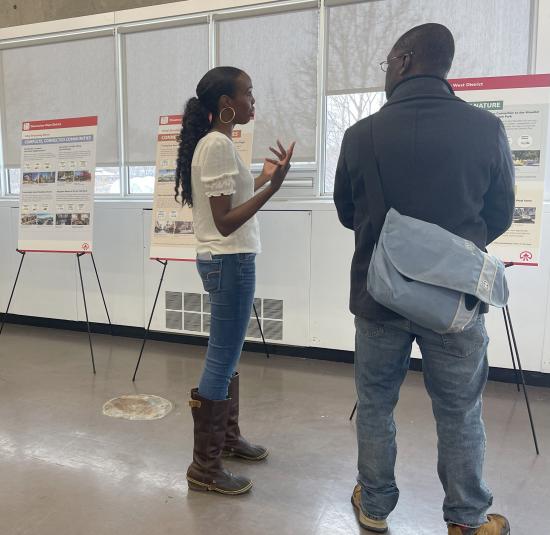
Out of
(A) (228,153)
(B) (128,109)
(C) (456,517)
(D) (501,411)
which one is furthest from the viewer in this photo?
(B) (128,109)

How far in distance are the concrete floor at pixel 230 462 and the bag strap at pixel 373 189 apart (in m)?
1.05

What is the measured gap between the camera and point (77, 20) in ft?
12.7

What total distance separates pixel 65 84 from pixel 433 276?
12.5ft

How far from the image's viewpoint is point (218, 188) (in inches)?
62.8

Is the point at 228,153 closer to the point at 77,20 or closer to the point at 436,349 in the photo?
the point at 436,349

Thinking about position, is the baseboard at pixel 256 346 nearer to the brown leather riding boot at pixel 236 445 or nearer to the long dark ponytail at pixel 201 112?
the brown leather riding boot at pixel 236 445

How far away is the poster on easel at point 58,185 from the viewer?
3273 mm

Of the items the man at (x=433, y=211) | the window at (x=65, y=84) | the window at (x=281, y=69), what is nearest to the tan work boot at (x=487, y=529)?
the man at (x=433, y=211)

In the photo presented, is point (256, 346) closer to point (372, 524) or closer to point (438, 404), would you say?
point (372, 524)

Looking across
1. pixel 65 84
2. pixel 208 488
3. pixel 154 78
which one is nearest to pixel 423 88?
pixel 208 488

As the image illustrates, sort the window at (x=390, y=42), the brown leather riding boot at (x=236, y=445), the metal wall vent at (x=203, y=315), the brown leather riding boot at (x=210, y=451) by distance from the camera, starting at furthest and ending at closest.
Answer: the metal wall vent at (x=203, y=315) < the window at (x=390, y=42) < the brown leather riding boot at (x=236, y=445) < the brown leather riding boot at (x=210, y=451)

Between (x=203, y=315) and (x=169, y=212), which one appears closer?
(x=169, y=212)

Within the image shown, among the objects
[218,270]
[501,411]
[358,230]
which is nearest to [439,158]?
[358,230]

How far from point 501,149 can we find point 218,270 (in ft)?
3.06
